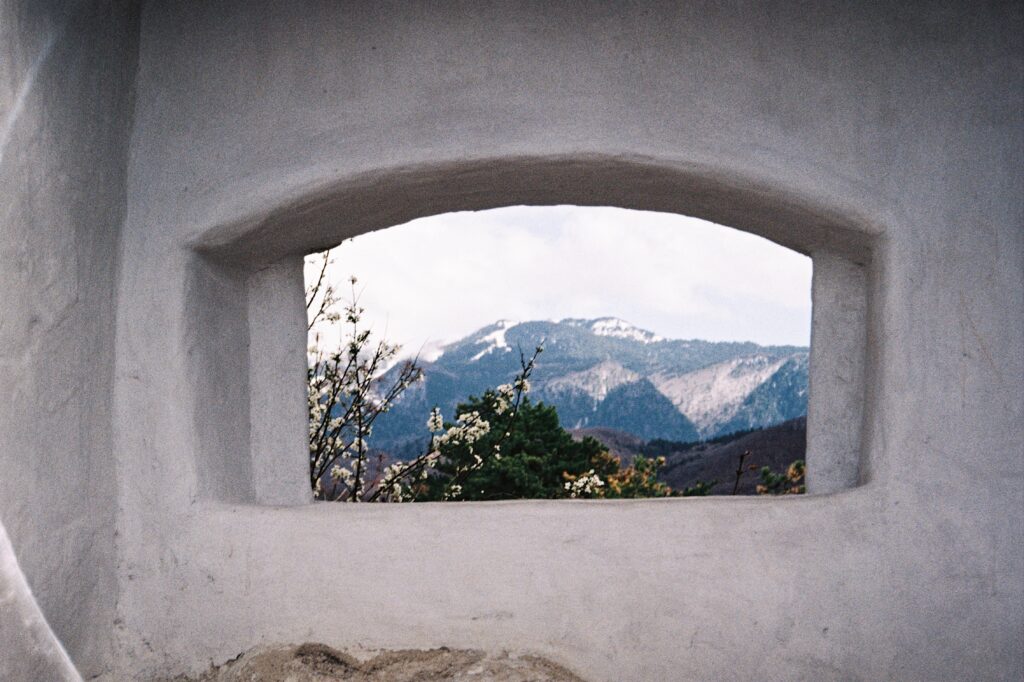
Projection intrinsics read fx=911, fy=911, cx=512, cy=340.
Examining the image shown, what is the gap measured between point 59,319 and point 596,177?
127cm

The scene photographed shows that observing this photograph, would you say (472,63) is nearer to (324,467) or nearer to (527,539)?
(527,539)

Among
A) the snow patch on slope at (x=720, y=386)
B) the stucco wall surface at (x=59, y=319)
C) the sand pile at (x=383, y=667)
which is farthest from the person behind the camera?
the snow patch on slope at (x=720, y=386)

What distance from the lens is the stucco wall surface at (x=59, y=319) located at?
1.75 meters

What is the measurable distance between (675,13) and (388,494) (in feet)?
8.38

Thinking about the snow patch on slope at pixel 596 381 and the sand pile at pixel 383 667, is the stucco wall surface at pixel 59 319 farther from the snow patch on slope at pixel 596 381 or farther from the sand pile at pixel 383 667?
the snow patch on slope at pixel 596 381

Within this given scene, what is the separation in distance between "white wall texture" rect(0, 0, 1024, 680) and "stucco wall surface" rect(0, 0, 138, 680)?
0.06ft

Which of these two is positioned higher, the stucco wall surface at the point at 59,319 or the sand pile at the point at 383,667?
the stucco wall surface at the point at 59,319

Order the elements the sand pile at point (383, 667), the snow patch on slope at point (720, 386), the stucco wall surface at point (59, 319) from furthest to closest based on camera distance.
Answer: the snow patch on slope at point (720, 386) → the sand pile at point (383, 667) → the stucco wall surface at point (59, 319)

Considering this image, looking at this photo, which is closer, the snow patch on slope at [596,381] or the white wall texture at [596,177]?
the white wall texture at [596,177]

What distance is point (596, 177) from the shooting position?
2271 millimetres

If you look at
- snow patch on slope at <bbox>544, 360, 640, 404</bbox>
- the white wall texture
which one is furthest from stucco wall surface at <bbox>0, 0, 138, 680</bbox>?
snow patch on slope at <bbox>544, 360, 640, 404</bbox>

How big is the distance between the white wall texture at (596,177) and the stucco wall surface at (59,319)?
2cm

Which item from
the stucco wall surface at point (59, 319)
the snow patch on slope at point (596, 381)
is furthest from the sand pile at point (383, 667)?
the snow patch on slope at point (596, 381)

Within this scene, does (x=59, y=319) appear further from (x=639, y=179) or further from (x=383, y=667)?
(x=639, y=179)
